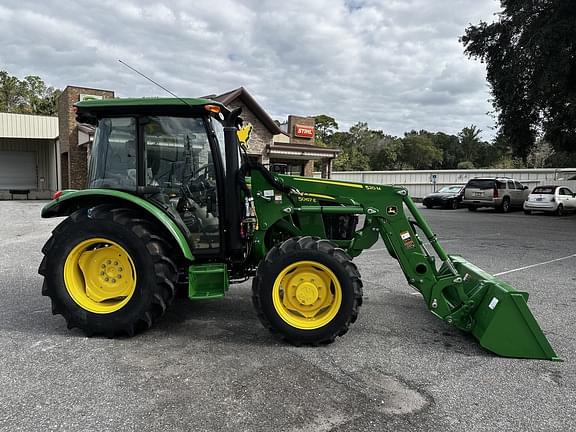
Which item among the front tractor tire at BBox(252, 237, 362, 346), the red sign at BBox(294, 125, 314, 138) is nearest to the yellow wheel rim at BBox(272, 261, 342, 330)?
the front tractor tire at BBox(252, 237, 362, 346)

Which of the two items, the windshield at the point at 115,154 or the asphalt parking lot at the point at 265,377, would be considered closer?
the asphalt parking lot at the point at 265,377

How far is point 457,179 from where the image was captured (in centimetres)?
3353

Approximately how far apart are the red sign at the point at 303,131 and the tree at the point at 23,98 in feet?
93.5

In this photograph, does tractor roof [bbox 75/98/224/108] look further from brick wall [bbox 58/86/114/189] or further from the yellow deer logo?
brick wall [bbox 58/86/114/189]

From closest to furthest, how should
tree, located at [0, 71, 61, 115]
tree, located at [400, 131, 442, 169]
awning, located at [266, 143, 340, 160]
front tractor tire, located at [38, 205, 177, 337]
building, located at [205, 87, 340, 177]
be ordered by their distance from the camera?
front tractor tire, located at [38, 205, 177, 337] → building, located at [205, 87, 340, 177] → awning, located at [266, 143, 340, 160] → tree, located at [0, 71, 61, 115] → tree, located at [400, 131, 442, 169]

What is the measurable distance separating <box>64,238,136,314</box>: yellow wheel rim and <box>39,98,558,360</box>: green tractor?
10 millimetres

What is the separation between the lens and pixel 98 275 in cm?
430

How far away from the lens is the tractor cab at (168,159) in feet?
13.8

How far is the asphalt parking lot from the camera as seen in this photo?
2.80 meters

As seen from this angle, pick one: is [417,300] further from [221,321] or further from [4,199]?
[4,199]

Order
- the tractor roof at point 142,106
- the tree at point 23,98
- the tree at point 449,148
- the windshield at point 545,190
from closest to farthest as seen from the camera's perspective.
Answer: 1. the tractor roof at point 142,106
2. the windshield at point 545,190
3. the tree at point 23,98
4. the tree at point 449,148

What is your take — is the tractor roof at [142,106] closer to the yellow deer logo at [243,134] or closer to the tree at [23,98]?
the yellow deer logo at [243,134]

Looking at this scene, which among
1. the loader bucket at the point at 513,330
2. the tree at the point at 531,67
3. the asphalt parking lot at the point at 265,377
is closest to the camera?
the asphalt parking lot at the point at 265,377

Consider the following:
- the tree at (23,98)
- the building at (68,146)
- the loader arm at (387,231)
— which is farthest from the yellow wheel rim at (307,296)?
the tree at (23,98)
